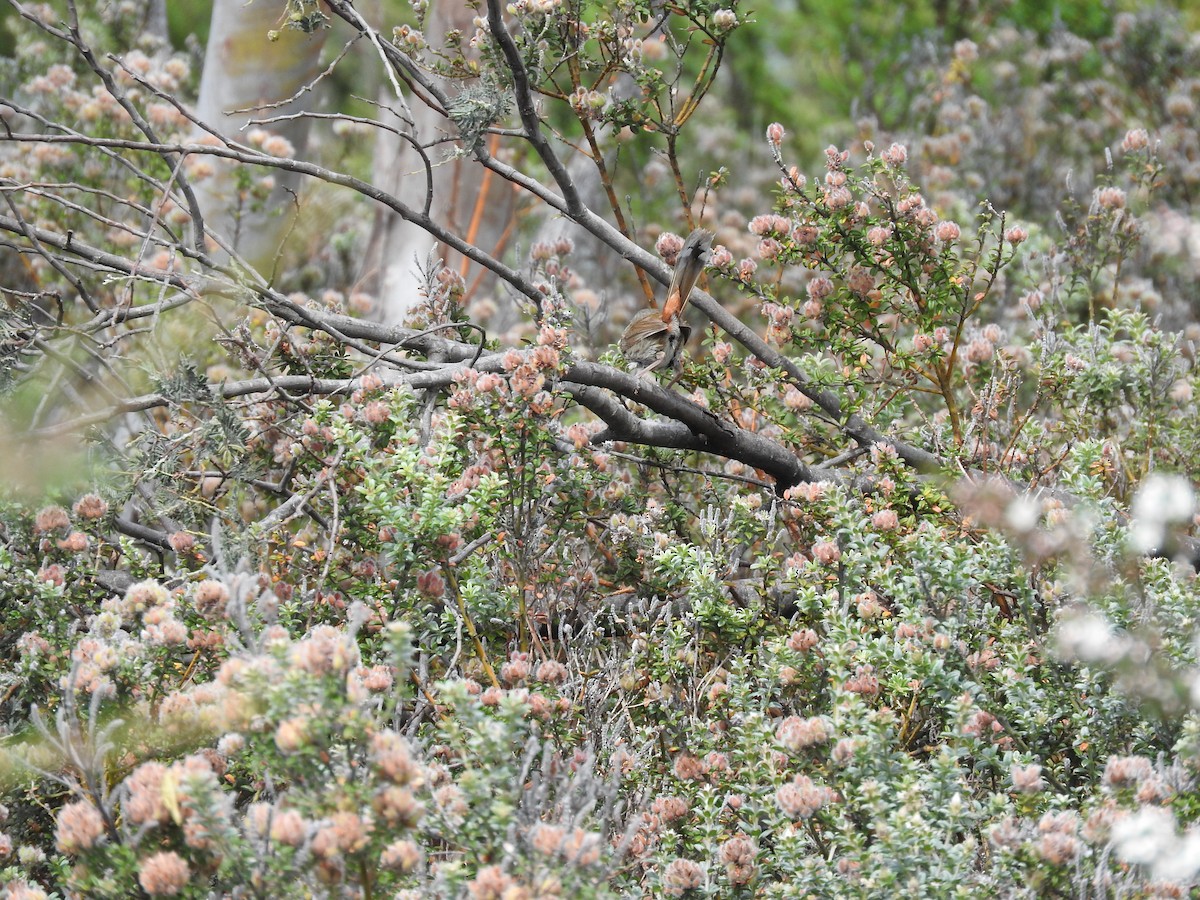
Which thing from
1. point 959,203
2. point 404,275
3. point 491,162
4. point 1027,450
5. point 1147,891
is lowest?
point 1147,891

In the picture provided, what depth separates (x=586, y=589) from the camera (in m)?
3.09

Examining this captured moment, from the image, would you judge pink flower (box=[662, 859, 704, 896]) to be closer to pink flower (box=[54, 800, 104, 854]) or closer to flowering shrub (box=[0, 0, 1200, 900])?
flowering shrub (box=[0, 0, 1200, 900])

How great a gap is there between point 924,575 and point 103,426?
209 centimetres

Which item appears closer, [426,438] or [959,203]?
[426,438]

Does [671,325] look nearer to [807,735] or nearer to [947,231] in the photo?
[947,231]

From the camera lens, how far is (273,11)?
5.44 m

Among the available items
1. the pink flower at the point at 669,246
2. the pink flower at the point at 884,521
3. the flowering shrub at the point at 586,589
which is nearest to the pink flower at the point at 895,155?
the flowering shrub at the point at 586,589

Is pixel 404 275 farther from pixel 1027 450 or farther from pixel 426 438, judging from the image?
pixel 1027 450

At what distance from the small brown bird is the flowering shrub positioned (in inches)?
5.6

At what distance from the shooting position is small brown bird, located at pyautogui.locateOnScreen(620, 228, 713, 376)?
3.00m

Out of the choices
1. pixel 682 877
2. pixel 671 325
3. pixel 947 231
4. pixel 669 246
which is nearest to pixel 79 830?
pixel 682 877

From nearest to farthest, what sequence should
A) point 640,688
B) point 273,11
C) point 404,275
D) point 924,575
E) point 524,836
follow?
point 524,836
point 924,575
point 640,688
point 273,11
point 404,275

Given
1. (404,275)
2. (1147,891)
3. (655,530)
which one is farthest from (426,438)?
(404,275)

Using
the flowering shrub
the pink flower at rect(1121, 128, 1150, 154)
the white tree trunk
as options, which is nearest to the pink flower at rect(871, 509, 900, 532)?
the flowering shrub
